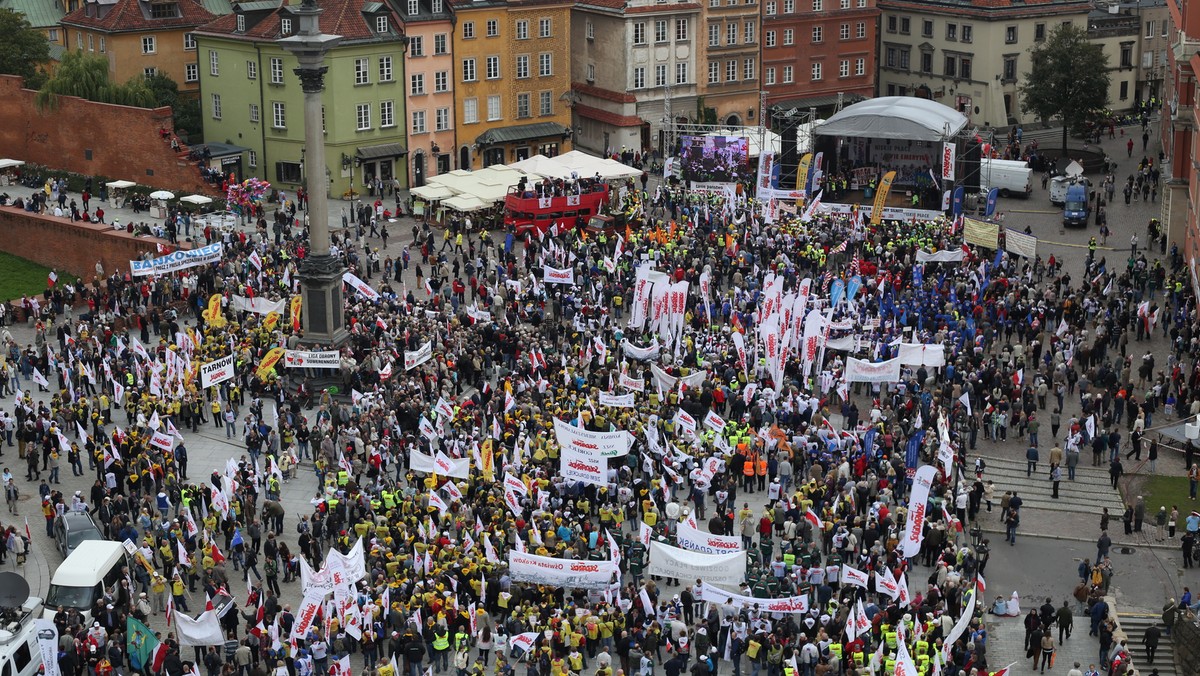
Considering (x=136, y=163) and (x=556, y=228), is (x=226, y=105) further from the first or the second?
(x=556, y=228)

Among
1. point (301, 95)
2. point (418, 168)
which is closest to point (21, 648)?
point (301, 95)

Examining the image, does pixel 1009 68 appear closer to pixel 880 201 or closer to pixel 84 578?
pixel 880 201

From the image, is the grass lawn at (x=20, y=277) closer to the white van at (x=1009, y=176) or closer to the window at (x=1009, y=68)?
the white van at (x=1009, y=176)

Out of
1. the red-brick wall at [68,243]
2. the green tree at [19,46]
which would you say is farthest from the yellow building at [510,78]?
the green tree at [19,46]

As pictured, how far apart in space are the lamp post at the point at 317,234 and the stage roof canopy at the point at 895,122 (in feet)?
95.7

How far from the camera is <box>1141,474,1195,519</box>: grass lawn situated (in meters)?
49.6

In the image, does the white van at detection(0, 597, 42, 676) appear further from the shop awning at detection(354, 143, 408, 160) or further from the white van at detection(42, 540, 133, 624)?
the shop awning at detection(354, 143, 408, 160)

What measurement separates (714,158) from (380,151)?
55.7 feet

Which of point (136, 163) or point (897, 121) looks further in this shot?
point (136, 163)

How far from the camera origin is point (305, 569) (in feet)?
127

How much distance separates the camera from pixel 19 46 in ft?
295

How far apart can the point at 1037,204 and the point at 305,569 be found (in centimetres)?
5496

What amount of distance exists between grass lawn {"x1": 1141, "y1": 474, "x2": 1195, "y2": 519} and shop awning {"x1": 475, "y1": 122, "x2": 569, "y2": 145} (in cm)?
4519

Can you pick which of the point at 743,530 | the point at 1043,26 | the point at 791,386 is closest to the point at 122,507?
the point at 743,530
